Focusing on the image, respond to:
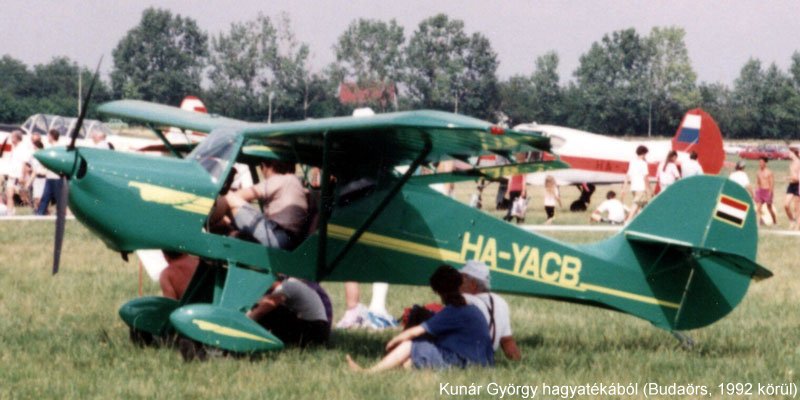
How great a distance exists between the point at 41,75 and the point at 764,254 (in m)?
118

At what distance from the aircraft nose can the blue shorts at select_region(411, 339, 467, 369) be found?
2.73 meters

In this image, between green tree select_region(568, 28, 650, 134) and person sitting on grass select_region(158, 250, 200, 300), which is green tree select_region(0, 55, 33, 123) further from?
person sitting on grass select_region(158, 250, 200, 300)

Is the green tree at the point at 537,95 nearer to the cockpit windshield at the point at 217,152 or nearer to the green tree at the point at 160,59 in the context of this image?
the green tree at the point at 160,59

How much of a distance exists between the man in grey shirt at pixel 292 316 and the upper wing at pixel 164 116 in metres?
1.69

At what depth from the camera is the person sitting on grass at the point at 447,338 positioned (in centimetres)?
823

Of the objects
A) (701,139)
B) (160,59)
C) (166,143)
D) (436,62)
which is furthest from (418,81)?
(166,143)

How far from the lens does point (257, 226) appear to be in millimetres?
9031

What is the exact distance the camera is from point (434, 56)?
12338cm

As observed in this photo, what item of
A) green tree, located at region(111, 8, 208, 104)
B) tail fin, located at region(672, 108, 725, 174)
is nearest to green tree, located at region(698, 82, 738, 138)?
green tree, located at region(111, 8, 208, 104)

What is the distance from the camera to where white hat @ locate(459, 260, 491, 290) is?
28.1 feet

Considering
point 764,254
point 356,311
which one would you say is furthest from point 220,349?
point 764,254

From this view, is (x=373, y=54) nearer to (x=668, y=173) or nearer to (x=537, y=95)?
(x=537, y=95)

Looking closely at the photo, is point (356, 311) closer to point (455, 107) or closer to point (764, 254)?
point (764, 254)

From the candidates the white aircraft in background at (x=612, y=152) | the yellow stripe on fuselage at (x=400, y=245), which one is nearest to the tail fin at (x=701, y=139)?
the white aircraft in background at (x=612, y=152)
